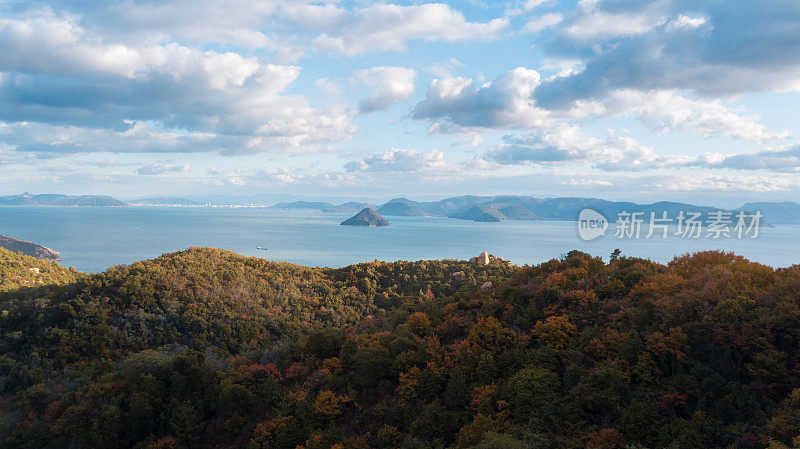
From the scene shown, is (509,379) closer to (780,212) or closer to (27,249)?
(27,249)

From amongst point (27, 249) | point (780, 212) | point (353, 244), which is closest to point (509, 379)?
point (353, 244)

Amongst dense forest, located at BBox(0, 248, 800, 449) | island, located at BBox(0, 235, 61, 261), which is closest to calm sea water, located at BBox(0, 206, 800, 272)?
island, located at BBox(0, 235, 61, 261)

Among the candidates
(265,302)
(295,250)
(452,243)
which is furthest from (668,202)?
(265,302)

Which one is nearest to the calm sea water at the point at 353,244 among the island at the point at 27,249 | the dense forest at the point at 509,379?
the island at the point at 27,249

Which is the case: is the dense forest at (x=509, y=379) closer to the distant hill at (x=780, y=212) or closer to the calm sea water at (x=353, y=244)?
the calm sea water at (x=353, y=244)

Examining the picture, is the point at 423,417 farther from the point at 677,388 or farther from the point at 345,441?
the point at 677,388

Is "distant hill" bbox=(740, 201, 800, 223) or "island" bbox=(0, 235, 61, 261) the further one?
"distant hill" bbox=(740, 201, 800, 223)

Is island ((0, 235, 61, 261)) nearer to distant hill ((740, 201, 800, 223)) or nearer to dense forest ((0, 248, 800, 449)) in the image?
dense forest ((0, 248, 800, 449))

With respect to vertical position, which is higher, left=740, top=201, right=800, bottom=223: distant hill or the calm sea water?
left=740, top=201, right=800, bottom=223: distant hill
